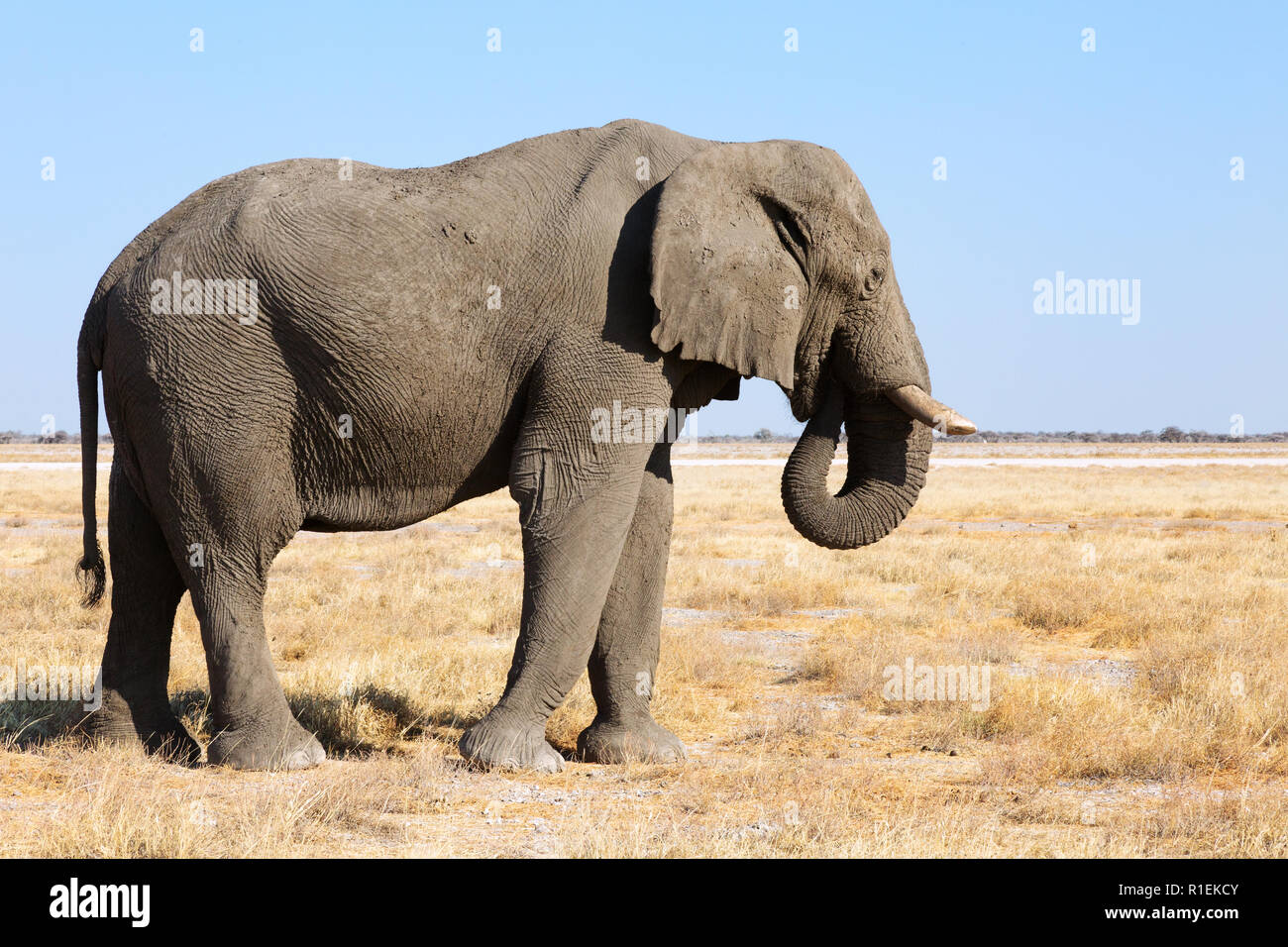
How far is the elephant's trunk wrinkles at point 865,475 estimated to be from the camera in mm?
7969

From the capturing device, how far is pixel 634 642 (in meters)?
8.20

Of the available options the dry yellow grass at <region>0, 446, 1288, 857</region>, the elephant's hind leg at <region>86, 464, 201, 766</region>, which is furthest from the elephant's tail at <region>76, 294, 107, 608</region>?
the dry yellow grass at <region>0, 446, 1288, 857</region>

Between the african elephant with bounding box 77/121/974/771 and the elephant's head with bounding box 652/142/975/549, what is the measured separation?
0.05 feet

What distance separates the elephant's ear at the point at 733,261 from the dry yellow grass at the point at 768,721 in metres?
2.51

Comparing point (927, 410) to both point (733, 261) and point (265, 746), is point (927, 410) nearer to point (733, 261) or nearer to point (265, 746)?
point (733, 261)

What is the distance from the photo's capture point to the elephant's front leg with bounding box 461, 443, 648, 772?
→ 23.8ft

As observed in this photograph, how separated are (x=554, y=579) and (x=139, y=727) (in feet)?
10.00

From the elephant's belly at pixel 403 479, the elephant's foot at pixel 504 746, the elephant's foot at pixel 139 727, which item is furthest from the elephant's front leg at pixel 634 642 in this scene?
the elephant's foot at pixel 139 727
